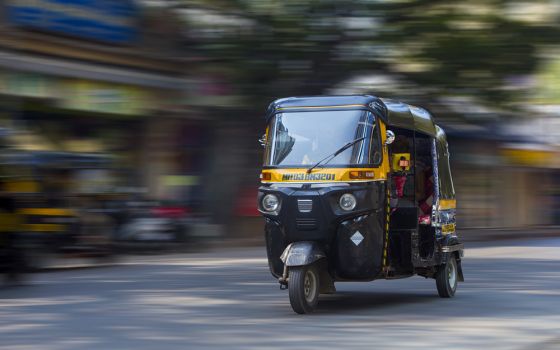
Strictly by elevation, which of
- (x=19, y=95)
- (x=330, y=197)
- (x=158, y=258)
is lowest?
(x=158, y=258)

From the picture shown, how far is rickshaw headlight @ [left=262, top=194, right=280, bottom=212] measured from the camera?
10516 mm

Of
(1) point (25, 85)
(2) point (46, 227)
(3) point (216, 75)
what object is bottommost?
(2) point (46, 227)

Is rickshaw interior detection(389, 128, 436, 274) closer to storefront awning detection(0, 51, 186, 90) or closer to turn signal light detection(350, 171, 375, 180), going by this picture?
turn signal light detection(350, 171, 375, 180)

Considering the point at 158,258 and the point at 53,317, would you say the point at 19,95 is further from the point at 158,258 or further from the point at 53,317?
the point at 53,317

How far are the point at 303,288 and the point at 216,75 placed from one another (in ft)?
40.7

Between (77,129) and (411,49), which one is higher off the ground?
(411,49)

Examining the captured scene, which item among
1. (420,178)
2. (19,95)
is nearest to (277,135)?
(420,178)

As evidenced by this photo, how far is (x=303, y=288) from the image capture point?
10148 mm

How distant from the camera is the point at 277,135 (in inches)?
428

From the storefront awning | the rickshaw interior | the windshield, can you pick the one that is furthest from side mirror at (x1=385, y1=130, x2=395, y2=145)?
the storefront awning

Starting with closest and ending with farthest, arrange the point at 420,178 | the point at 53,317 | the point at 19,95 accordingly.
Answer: the point at 53,317 < the point at 420,178 < the point at 19,95

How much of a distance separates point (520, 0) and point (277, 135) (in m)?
12.2

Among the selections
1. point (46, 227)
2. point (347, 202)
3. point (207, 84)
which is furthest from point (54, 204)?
point (207, 84)

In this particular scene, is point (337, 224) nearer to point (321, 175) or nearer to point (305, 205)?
point (305, 205)
